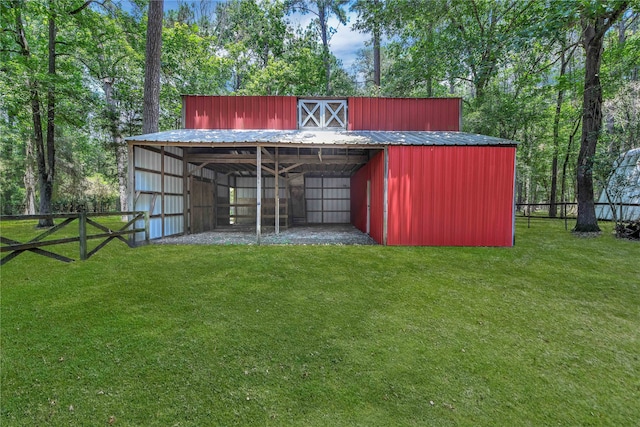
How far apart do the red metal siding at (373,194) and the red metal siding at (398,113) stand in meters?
1.93

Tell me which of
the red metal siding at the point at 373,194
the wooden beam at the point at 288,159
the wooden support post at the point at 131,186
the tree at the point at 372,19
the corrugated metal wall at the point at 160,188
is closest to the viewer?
the wooden support post at the point at 131,186

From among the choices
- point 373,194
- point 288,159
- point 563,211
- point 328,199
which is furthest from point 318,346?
point 563,211

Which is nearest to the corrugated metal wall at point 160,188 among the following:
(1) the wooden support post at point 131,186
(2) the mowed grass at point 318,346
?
(1) the wooden support post at point 131,186

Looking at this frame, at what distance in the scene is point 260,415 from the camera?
87.9 inches

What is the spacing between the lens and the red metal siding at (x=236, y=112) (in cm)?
1206

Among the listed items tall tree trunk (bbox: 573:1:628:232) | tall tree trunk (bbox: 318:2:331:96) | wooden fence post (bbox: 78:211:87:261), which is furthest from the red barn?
tall tree trunk (bbox: 318:2:331:96)

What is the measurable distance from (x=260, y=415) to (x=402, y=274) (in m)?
4.04

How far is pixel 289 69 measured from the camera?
804 inches

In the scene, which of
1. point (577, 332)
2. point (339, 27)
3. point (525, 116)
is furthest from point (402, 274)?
point (339, 27)

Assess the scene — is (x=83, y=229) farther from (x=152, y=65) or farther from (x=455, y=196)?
(x=152, y=65)

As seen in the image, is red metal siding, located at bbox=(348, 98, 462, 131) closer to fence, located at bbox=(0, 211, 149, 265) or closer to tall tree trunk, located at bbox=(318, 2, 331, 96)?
fence, located at bbox=(0, 211, 149, 265)

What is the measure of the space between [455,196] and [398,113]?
5329 millimetres

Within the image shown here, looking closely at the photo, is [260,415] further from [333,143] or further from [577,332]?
[333,143]

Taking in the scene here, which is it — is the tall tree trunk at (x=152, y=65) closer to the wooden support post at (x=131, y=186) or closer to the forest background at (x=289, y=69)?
the forest background at (x=289, y=69)
